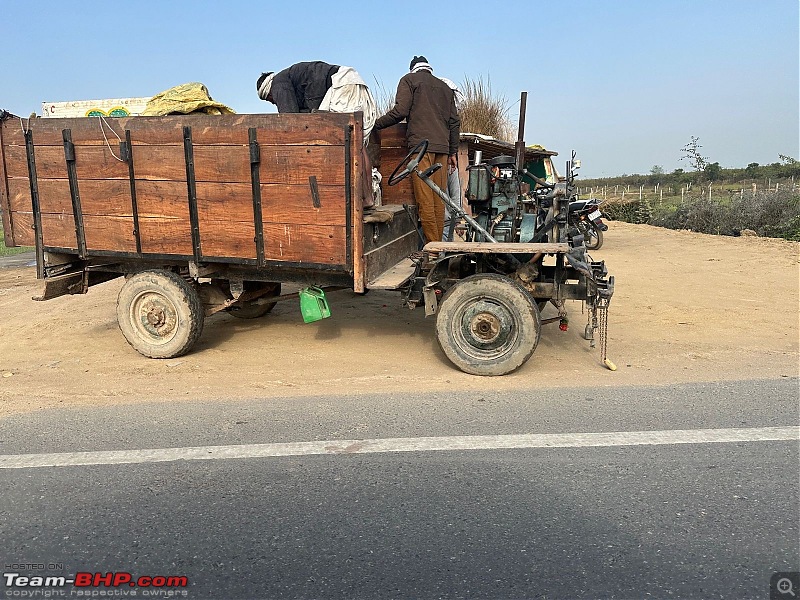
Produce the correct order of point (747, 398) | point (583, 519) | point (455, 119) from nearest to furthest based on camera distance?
point (583, 519) < point (747, 398) < point (455, 119)

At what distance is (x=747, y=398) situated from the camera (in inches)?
172

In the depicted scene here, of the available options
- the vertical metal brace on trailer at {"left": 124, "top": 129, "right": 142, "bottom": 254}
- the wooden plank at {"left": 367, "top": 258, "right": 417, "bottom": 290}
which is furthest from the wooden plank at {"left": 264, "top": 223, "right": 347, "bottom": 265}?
the vertical metal brace on trailer at {"left": 124, "top": 129, "right": 142, "bottom": 254}

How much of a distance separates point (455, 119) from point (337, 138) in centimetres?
216

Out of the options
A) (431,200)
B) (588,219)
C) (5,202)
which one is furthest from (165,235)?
(588,219)

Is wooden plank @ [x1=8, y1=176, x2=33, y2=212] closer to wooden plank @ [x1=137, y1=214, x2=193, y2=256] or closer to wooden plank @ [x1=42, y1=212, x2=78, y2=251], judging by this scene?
wooden plank @ [x1=42, y1=212, x2=78, y2=251]

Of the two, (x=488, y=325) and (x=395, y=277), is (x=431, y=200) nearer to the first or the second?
(x=395, y=277)

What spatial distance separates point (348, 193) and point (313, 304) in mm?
1084

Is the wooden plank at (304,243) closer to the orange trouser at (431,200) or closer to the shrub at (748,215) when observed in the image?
the orange trouser at (431,200)

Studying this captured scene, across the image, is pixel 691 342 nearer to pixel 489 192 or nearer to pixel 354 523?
pixel 489 192

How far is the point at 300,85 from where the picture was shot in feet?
21.2

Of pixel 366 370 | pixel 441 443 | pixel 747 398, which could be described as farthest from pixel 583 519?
pixel 366 370

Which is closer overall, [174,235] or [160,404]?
[160,404]

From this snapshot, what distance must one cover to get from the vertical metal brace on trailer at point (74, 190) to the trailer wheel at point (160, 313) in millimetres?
524

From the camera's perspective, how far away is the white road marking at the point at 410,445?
11.9 feet
